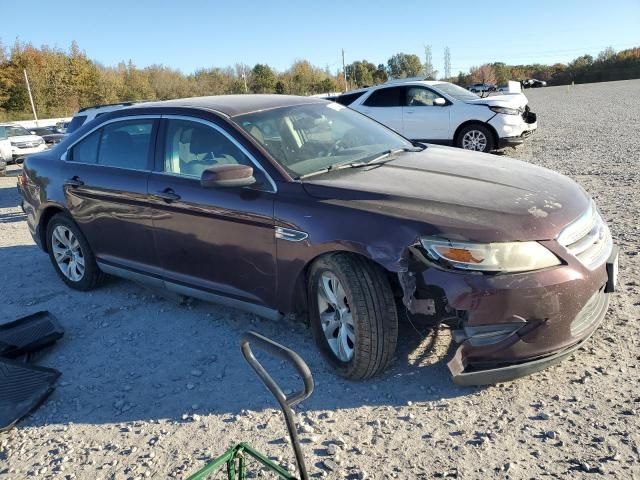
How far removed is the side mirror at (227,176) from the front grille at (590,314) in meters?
2.06

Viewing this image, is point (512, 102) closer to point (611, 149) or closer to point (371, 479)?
point (611, 149)

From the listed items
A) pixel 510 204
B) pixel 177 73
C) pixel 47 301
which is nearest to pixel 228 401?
pixel 510 204

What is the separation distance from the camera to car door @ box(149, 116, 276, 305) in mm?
3545

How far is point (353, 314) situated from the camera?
3084mm

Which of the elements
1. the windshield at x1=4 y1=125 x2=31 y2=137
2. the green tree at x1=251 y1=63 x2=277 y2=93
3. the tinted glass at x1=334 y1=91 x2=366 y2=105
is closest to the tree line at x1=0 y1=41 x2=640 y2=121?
the green tree at x1=251 y1=63 x2=277 y2=93

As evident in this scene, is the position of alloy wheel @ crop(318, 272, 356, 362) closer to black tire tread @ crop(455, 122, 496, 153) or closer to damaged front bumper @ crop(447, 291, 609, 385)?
damaged front bumper @ crop(447, 291, 609, 385)

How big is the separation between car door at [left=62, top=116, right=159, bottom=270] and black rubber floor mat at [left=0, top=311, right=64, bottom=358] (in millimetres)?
734

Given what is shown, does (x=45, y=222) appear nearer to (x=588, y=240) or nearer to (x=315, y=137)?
(x=315, y=137)

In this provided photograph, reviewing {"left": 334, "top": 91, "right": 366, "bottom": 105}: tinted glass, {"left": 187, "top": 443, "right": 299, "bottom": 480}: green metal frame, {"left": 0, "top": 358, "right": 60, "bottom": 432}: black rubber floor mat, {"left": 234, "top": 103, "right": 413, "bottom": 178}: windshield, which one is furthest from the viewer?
{"left": 334, "top": 91, "right": 366, "bottom": 105}: tinted glass

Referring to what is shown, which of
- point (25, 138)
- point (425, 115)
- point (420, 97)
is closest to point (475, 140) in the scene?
point (425, 115)

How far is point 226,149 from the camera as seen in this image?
3826mm

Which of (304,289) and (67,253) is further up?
(304,289)

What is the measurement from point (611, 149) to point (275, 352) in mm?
11075

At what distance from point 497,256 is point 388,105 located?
9955 millimetres
